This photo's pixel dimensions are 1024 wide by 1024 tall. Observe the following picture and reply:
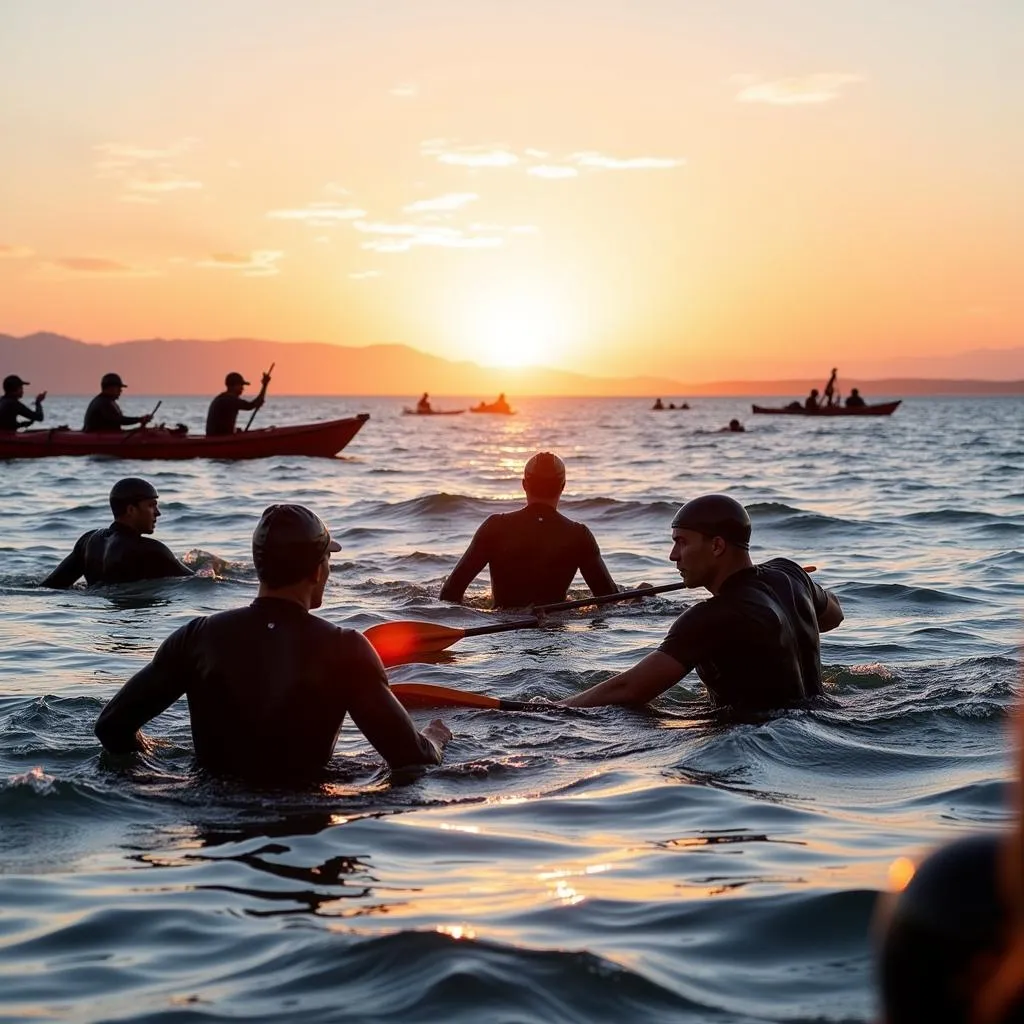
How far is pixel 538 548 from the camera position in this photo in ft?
38.3

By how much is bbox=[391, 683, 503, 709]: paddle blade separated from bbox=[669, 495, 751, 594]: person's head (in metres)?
1.39

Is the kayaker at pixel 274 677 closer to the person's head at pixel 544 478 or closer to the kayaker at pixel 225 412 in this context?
the person's head at pixel 544 478

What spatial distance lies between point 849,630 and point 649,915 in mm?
7669

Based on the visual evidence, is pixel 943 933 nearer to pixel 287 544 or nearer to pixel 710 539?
pixel 287 544

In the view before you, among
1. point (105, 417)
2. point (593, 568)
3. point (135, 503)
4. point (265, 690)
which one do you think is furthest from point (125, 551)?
point (105, 417)

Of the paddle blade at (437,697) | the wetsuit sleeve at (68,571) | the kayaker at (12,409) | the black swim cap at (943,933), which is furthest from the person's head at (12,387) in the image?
the black swim cap at (943,933)

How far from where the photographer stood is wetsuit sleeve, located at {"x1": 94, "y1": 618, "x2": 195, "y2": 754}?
5.99m

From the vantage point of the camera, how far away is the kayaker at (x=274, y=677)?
5.89m

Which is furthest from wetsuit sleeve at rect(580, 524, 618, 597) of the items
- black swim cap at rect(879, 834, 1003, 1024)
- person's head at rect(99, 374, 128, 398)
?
person's head at rect(99, 374, 128, 398)

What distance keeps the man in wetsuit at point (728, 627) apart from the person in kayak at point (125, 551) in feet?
20.0

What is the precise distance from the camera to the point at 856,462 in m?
39.3

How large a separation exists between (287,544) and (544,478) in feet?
19.1

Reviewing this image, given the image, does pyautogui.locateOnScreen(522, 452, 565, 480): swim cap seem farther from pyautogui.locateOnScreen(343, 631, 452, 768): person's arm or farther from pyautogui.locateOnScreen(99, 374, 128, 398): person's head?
pyautogui.locateOnScreen(99, 374, 128, 398): person's head

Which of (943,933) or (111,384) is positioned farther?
A: (111,384)
